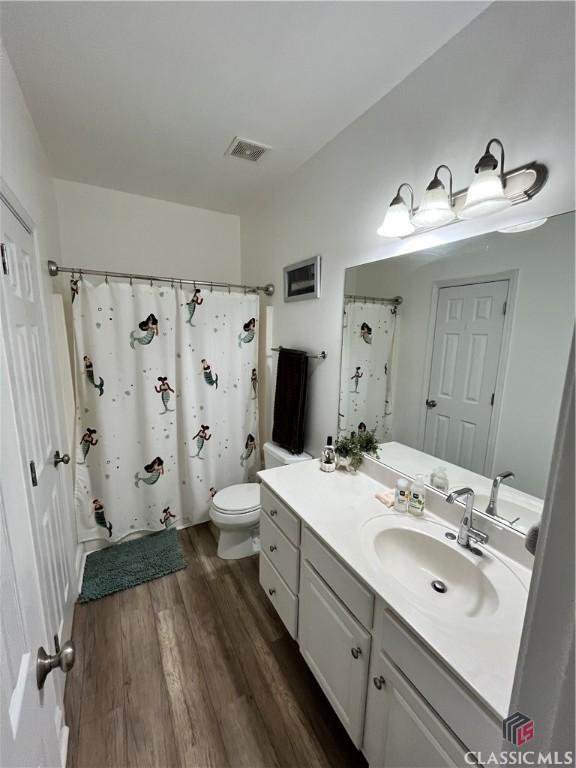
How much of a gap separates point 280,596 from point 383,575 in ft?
2.44

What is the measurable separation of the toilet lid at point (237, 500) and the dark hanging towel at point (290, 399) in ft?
1.27

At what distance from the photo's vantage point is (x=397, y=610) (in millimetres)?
822

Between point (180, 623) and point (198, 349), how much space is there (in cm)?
164

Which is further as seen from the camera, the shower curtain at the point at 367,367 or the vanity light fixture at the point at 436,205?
the shower curtain at the point at 367,367

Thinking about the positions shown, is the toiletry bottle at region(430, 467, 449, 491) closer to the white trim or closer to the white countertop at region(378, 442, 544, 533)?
the white countertop at region(378, 442, 544, 533)

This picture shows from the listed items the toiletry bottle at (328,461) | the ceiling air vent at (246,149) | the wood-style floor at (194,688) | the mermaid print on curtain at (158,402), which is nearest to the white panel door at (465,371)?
the toiletry bottle at (328,461)

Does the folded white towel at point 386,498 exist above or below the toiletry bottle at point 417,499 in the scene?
below

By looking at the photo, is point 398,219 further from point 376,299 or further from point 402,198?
point 376,299

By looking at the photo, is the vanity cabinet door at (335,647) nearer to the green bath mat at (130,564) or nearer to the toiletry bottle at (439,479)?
the toiletry bottle at (439,479)

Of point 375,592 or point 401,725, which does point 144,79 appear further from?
point 401,725

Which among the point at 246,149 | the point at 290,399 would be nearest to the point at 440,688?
the point at 290,399

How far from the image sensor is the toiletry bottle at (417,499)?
1.24m

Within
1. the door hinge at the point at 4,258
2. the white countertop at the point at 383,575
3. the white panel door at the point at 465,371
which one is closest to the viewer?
the white countertop at the point at 383,575

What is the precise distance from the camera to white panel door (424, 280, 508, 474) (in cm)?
110
